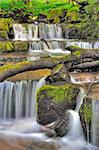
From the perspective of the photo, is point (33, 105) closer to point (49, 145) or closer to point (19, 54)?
point (49, 145)

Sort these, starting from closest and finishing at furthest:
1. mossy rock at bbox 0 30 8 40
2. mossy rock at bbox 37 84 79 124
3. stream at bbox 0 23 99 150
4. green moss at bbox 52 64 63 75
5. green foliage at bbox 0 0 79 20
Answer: stream at bbox 0 23 99 150 → mossy rock at bbox 37 84 79 124 → green moss at bbox 52 64 63 75 → mossy rock at bbox 0 30 8 40 → green foliage at bbox 0 0 79 20

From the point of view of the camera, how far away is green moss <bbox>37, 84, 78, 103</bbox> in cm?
822

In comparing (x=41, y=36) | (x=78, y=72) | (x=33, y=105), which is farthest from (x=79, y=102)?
(x=41, y=36)

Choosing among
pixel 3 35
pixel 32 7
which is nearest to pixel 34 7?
pixel 32 7

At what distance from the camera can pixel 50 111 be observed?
8.25 m

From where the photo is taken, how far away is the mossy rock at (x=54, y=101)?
8.22 m

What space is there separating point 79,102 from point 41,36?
12.2m

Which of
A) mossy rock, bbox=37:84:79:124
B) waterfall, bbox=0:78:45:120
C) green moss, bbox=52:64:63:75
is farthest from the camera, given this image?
waterfall, bbox=0:78:45:120

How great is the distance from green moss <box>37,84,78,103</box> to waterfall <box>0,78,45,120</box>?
52.2 inches

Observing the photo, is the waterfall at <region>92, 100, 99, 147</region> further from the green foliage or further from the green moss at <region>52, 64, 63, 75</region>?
the green foliage

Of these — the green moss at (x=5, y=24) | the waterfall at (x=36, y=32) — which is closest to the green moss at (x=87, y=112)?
the waterfall at (x=36, y=32)

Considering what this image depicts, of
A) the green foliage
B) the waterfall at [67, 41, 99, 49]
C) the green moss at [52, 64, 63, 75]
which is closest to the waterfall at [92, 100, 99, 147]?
the green moss at [52, 64, 63, 75]

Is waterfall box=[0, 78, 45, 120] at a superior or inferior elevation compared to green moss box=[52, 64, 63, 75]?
inferior

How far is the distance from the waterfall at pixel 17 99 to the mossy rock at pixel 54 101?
1.29 metres
